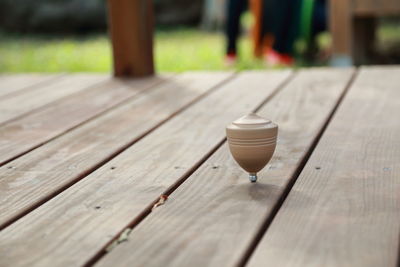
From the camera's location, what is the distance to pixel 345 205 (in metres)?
1.42

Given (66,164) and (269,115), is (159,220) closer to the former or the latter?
(66,164)

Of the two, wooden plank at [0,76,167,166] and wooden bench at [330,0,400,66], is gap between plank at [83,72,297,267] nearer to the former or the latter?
wooden plank at [0,76,167,166]

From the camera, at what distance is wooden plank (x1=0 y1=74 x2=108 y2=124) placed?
2.67 m

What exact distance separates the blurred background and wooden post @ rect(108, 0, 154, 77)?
1857 millimetres

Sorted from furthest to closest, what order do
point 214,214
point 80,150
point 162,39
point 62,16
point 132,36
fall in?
point 62,16
point 162,39
point 132,36
point 80,150
point 214,214

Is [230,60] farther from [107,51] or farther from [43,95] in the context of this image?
[43,95]

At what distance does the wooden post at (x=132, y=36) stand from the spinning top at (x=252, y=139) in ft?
5.92

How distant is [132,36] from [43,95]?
0.49 meters

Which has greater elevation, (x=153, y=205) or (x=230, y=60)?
(x=153, y=205)

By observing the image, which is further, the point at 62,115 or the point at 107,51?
the point at 107,51

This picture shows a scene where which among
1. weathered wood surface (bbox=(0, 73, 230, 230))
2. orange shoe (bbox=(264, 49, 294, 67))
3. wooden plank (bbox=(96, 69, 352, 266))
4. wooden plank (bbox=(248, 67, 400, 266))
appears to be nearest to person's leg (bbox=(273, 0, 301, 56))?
A: orange shoe (bbox=(264, 49, 294, 67))

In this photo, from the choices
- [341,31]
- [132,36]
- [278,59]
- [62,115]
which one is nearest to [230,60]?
[278,59]

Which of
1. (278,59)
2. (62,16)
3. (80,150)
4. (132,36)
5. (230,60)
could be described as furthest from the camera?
(62,16)

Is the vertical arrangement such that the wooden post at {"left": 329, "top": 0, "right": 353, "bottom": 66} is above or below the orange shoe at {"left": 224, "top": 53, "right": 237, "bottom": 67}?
above
